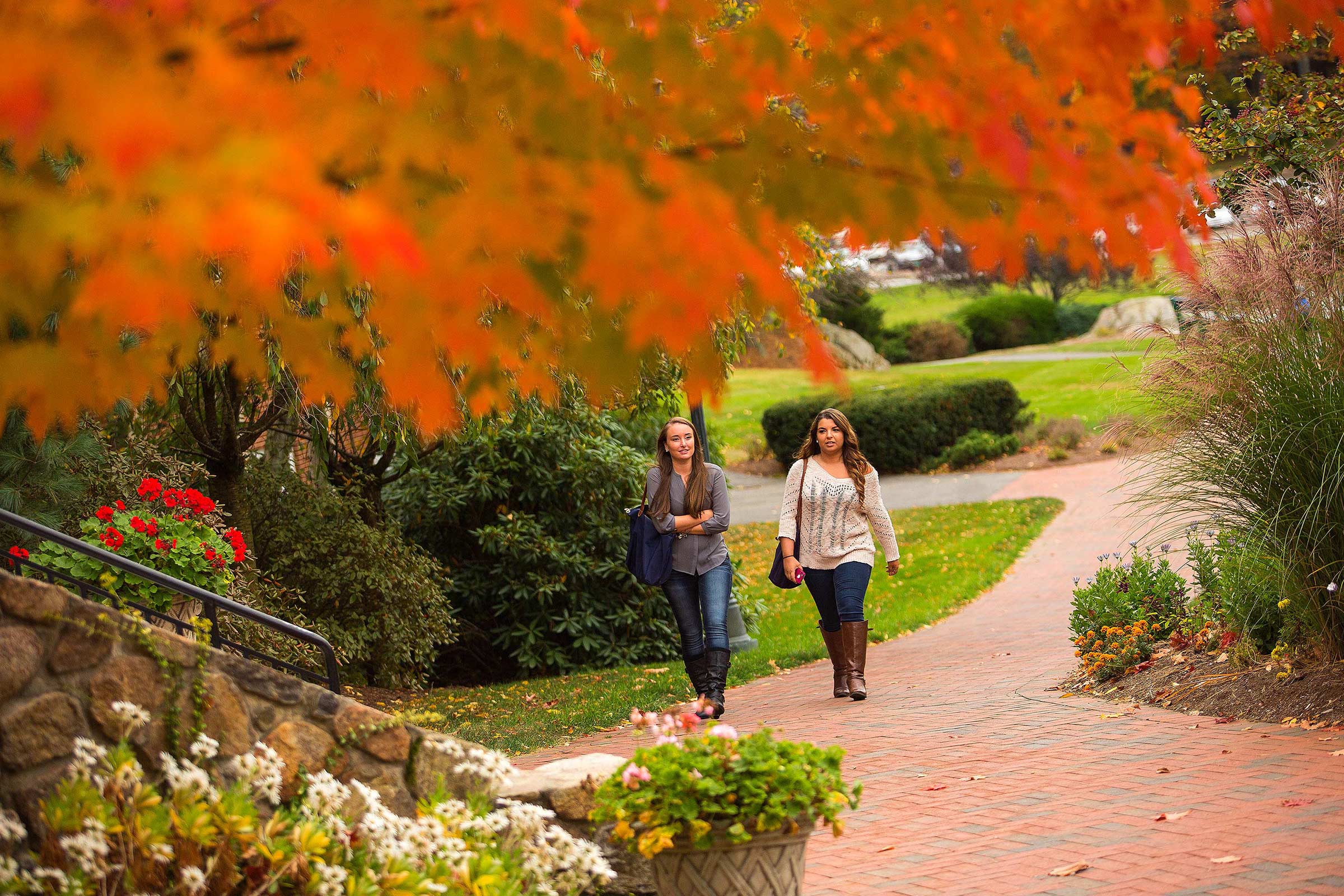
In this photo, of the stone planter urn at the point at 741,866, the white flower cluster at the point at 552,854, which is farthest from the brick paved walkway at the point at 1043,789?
the white flower cluster at the point at 552,854

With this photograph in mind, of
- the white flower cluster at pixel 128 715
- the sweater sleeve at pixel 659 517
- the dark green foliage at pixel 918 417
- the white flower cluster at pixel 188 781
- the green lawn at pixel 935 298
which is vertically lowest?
the white flower cluster at pixel 188 781

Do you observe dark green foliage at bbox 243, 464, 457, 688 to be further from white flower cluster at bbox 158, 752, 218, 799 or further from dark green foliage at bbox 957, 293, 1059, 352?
dark green foliage at bbox 957, 293, 1059, 352

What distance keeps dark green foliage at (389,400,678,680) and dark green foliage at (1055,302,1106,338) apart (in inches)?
1450

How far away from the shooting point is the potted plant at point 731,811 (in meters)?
3.87

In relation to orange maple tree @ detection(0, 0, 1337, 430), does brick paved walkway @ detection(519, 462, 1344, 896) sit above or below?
below

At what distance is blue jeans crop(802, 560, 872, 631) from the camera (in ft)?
27.3

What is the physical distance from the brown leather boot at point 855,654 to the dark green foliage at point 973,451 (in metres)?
17.3

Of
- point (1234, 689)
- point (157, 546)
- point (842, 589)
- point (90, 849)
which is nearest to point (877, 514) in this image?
point (842, 589)

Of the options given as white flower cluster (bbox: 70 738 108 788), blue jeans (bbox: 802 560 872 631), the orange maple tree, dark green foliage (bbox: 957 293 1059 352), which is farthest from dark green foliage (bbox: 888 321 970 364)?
the orange maple tree

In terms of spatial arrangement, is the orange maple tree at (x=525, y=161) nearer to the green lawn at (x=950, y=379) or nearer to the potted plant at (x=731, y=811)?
the potted plant at (x=731, y=811)

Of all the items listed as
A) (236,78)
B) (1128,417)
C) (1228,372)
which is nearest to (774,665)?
(1128,417)

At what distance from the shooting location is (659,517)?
8.12 meters

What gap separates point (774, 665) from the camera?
1070cm

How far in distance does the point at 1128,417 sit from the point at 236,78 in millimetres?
6661
